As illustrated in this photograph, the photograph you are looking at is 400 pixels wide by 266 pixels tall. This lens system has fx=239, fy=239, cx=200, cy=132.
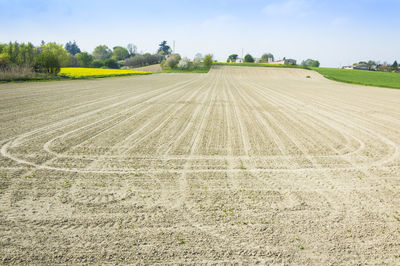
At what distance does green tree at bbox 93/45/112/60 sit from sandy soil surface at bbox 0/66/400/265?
16018cm

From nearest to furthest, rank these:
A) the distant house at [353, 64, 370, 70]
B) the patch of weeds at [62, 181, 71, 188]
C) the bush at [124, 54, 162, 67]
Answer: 1. the patch of weeds at [62, 181, 71, 188]
2. the bush at [124, 54, 162, 67]
3. the distant house at [353, 64, 370, 70]

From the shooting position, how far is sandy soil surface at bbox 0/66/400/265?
9.89 feet

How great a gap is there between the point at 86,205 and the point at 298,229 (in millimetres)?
3276

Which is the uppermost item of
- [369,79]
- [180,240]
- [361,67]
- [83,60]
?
[361,67]

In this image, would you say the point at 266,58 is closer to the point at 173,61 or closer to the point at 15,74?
the point at 173,61

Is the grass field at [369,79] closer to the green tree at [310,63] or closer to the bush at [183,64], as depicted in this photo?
the bush at [183,64]

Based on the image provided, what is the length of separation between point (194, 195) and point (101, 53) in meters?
171

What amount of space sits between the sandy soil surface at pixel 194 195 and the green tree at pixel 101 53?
160m

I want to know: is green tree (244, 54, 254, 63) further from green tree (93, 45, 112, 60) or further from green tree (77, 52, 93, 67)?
green tree (93, 45, 112, 60)

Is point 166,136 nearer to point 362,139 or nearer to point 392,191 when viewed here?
point 392,191

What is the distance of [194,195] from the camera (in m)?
4.26

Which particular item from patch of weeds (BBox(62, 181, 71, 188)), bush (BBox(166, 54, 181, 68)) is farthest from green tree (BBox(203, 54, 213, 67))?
patch of weeds (BBox(62, 181, 71, 188))

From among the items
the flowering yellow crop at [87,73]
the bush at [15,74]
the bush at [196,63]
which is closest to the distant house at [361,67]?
the bush at [196,63]

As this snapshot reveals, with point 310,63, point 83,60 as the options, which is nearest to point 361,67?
point 310,63
